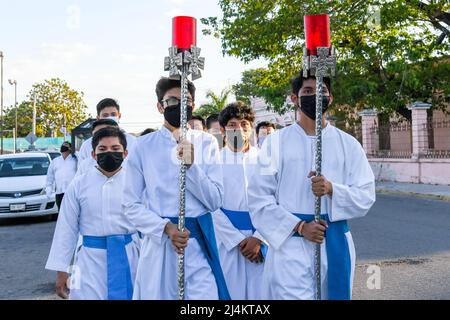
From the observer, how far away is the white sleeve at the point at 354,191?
3.14 meters

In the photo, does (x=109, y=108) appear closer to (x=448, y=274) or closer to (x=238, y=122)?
(x=238, y=122)

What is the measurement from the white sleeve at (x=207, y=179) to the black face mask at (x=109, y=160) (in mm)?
783

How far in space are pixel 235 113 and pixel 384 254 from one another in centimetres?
362

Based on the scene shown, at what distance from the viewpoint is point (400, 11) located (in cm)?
1628

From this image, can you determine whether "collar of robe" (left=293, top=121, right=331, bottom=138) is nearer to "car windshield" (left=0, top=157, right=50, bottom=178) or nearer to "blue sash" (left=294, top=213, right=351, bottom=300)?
"blue sash" (left=294, top=213, right=351, bottom=300)

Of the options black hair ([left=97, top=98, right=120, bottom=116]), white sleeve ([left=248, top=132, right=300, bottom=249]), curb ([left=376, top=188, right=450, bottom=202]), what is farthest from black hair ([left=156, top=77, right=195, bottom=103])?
curb ([left=376, top=188, right=450, bottom=202])

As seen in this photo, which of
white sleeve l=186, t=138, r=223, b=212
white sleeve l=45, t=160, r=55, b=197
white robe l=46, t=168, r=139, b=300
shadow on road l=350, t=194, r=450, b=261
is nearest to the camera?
white sleeve l=186, t=138, r=223, b=212

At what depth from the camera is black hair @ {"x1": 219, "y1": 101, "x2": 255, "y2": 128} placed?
4.74m

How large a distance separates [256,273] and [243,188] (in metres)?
0.67

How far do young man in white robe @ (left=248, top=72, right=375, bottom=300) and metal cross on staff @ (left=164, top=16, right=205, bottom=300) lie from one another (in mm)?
514

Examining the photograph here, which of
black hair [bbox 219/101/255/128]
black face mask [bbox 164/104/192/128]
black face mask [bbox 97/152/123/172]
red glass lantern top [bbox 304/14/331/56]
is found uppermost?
red glass lantern top [bbox 304/14/331/56]

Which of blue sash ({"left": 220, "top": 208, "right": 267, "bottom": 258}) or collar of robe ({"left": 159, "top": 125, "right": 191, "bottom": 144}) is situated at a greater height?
collar of robe ({"left": 159, "top": 125, "right": 191, "bottom": 144})

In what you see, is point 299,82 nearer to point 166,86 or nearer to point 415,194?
point 166,86
